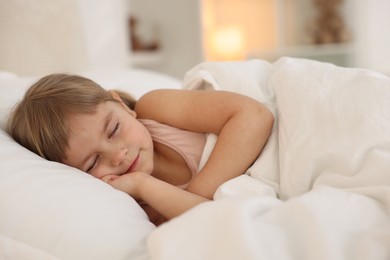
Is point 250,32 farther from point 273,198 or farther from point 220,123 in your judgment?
point 273,198

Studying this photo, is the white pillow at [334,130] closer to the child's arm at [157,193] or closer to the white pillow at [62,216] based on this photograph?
the child's arm at [157,193]

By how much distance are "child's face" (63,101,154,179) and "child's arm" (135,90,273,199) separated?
0.10m

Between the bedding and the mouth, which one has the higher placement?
the bedding

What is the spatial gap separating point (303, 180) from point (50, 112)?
19.7 inches

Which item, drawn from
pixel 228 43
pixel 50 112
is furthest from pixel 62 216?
pixel 228 43

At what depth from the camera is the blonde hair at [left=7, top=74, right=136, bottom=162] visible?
0.87 metres

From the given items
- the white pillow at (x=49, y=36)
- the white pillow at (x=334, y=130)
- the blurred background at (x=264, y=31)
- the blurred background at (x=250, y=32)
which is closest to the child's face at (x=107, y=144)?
the white pillow at (x=334, y=130)

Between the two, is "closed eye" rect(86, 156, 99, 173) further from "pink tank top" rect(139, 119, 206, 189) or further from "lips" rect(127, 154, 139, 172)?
"pink tank top" rect(139, 119, 206, 189)

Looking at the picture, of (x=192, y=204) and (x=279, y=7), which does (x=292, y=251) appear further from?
(x=279, y=7)

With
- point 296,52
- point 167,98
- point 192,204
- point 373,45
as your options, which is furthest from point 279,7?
point 192,204

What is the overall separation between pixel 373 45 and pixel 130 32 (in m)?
1.99

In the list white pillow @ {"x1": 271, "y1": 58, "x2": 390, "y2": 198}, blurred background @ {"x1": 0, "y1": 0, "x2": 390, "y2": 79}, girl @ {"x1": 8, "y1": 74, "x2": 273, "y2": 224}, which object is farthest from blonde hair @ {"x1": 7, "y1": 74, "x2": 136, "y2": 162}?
blurred background @ {"x1": 0, "y1": 0, "x2": 390, "y2": 79}

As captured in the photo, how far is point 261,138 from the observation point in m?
0.89

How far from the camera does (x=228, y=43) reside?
12.8 feet
